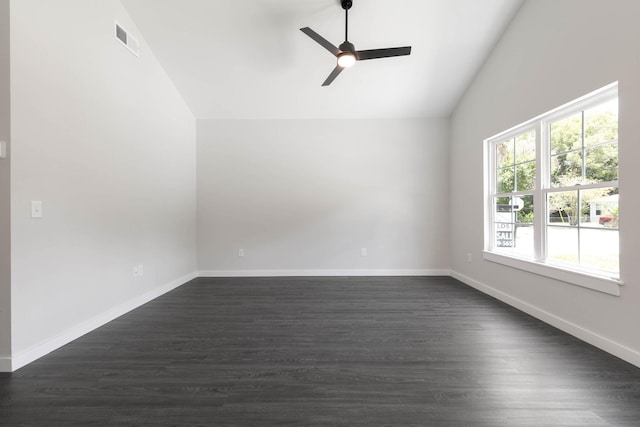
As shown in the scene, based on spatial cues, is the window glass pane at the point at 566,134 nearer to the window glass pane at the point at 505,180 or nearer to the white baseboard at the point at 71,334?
the window glass pane at the point at 505,180

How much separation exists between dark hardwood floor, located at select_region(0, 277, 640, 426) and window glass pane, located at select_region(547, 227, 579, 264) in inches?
26.2

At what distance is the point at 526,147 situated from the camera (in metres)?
2.99

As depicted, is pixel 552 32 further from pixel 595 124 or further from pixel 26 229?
pixel 26 229

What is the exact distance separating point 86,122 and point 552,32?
4.36 meters

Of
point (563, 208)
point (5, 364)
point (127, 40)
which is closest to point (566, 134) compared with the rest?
point (563, 208)

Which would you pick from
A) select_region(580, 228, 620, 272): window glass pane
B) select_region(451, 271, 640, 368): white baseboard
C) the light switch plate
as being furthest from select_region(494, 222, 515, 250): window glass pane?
the light switch plate

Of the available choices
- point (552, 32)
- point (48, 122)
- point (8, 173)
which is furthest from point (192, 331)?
point (552, 32)

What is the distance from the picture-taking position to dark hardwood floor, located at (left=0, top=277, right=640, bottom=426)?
1380 millimetres

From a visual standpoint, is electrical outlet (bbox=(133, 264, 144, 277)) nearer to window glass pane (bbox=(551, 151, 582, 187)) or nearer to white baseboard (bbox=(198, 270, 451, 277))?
white baseboard (bbox=(198, 270, 451, 277))

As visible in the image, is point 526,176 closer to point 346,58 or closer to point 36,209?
point 346,58

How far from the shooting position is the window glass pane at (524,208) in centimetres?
292

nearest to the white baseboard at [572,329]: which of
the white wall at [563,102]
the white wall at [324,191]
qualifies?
the white wall at [563,102]

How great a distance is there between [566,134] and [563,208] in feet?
2.30

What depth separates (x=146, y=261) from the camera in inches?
126
